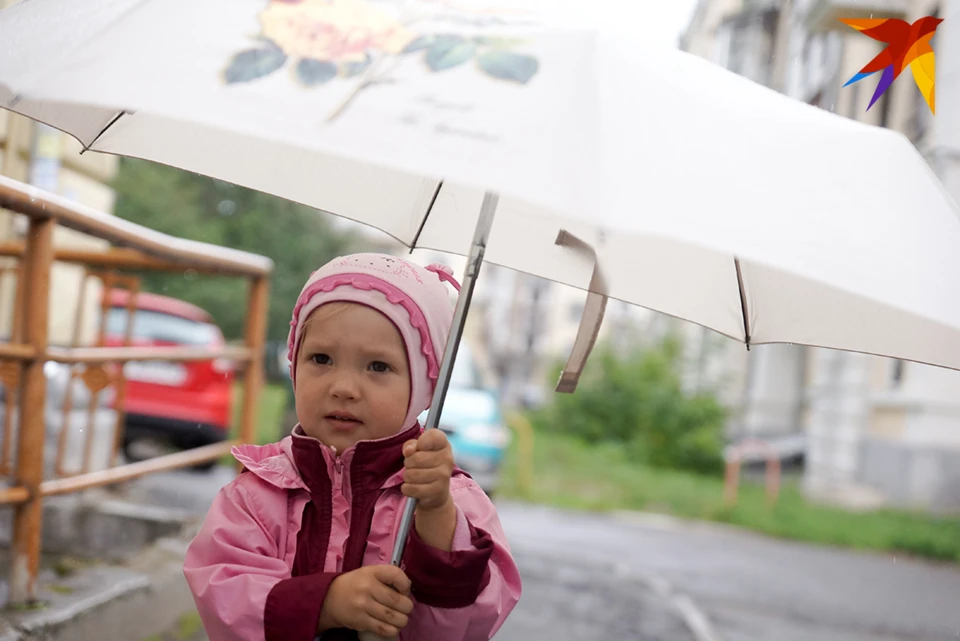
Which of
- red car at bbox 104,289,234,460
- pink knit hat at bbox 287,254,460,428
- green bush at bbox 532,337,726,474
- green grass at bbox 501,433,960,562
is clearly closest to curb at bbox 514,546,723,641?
red car at bbox 104,289,234,460

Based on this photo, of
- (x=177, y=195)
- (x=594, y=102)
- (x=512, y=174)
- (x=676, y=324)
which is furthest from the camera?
(x=177, y=195)

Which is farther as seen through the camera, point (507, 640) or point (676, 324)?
point (676, 324)

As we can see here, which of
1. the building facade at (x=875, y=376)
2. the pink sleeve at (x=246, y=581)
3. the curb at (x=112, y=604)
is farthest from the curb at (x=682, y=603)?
the building facade at (x=875, y=376)

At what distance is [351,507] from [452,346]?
1.07ft

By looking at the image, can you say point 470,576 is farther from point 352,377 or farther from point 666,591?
point 666,591

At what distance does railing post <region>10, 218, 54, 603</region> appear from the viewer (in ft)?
10.5

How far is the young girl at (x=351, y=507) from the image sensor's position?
5.59 ft

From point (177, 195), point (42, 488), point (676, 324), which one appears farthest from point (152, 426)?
point (177, 195)

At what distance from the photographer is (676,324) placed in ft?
82.0

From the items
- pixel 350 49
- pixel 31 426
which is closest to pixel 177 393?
pixel 31 426

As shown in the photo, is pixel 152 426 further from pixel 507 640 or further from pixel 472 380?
pixel 507 640

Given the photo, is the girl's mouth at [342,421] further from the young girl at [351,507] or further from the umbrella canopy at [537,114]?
the umbrella canopy at [537,114]

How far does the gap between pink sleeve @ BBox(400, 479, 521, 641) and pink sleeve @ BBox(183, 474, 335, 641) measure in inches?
7.3

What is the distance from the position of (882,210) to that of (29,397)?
257 cm
